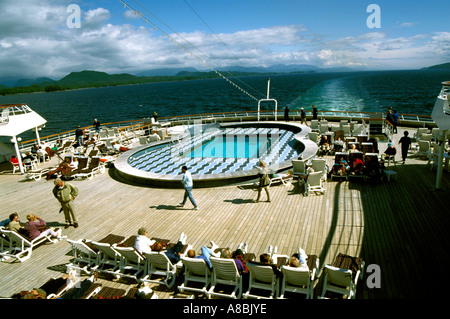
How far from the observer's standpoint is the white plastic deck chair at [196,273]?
468cm

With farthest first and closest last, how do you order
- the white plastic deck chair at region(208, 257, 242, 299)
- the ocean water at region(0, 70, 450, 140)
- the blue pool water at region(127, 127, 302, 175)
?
the ocean water at region(0, 70, 450, 140) → the blue pool water at region(127, 127, 302, 175) → the white plastic deck chair at region(208, 257, 242, 299)

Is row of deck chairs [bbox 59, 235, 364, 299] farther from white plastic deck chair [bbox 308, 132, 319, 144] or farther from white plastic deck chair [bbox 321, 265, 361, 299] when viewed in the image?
white plastic deck chair [bbox 308, 132, 319, 144]

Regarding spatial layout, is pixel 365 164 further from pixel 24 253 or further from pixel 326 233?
pixel 24 253

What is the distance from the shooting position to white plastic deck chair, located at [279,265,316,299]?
13.8ft

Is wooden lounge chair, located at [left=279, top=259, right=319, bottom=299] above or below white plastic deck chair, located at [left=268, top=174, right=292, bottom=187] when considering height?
below

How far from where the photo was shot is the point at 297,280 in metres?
4.36

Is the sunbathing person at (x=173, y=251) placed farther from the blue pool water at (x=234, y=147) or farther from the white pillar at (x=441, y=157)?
the blue pool water at (x=234, y=147)

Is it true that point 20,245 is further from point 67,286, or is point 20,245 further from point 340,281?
point 340,281

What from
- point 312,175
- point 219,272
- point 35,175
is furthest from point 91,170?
point 219,272

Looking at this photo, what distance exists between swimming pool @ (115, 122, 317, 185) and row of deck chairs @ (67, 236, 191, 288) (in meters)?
4.16

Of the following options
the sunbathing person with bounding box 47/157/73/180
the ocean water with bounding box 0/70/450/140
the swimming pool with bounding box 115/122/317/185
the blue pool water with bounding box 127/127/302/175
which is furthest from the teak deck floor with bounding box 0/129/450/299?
the ocean water with bounding box 0/70/450/140
